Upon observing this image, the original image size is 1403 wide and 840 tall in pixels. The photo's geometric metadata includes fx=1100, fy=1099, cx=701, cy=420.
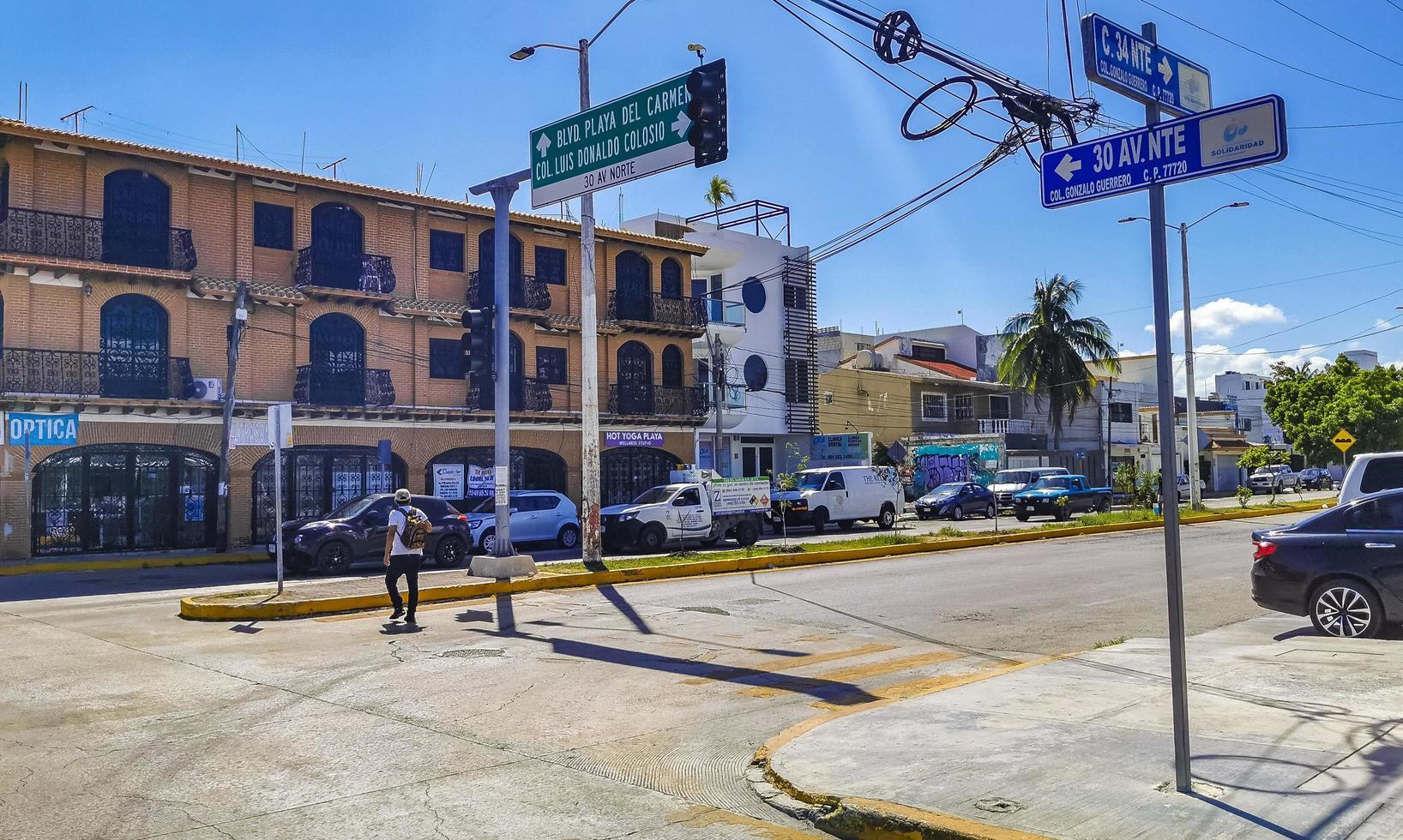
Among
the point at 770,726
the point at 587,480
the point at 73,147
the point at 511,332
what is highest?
the point at 73,147

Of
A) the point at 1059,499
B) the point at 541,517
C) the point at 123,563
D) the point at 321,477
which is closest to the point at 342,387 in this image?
the point at 321,477

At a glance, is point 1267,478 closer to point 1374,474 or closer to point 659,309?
point 659,309

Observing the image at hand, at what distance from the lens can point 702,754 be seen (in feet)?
24.3

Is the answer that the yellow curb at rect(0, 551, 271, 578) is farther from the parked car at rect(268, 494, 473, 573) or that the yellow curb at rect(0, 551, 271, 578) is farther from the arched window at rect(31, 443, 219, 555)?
the parked car at rect(268, 494, 473, 573)

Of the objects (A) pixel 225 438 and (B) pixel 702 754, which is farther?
(A) pixel 225 438

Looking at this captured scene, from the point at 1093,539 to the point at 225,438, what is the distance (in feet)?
72.4

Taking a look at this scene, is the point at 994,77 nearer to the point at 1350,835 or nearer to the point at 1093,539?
the point at 1350,835

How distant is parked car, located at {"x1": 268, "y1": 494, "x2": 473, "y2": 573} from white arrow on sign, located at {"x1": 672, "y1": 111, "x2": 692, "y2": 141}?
10684mm

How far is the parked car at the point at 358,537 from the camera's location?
21281 millimetres

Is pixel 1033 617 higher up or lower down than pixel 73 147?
lower down

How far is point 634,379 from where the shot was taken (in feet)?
132

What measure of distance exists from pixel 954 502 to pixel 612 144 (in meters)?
27.5

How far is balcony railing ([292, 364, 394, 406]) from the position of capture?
31.0 m

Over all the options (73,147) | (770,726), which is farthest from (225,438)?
(770,726)
